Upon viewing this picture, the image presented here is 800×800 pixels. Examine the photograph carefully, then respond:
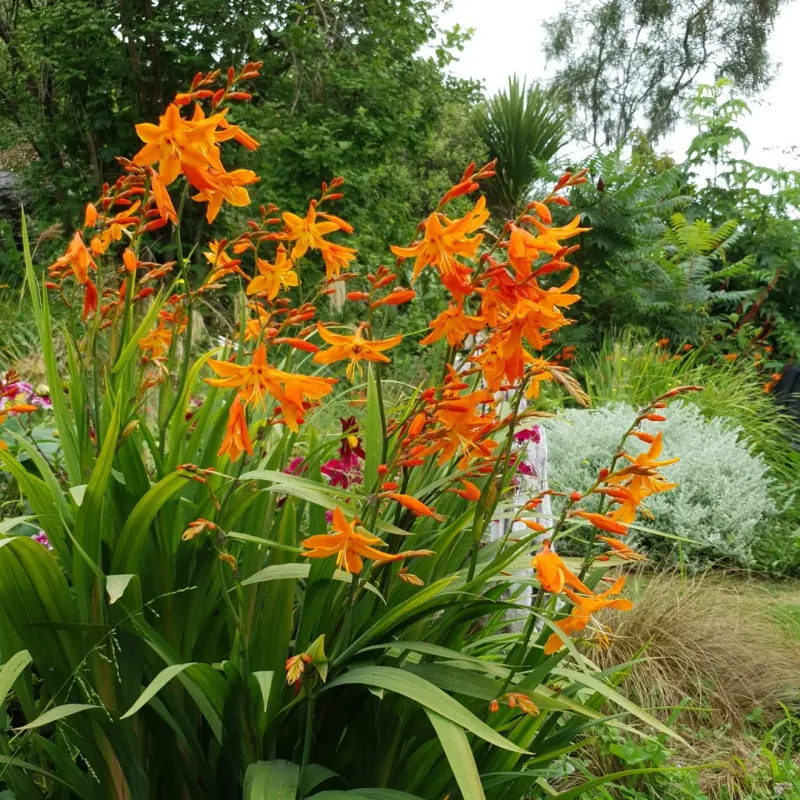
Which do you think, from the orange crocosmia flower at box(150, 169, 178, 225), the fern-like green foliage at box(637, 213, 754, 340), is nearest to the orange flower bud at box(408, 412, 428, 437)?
the orange crocosmia flower at box(150, 169, 178, 225)

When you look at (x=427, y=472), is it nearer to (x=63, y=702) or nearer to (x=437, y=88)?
(x=63, y=702)

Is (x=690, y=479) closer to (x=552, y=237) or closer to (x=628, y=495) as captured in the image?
(x=628, y=495)

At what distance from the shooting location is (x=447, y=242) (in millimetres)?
1144

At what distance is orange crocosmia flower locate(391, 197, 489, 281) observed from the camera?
44.2 inches

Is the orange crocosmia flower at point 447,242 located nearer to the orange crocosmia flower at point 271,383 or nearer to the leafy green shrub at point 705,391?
the orange crocosmia flower at point 271,383

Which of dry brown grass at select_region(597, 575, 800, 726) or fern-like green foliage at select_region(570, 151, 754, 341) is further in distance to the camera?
fern-like green foliage at select_region(570, 151, 754, 341)

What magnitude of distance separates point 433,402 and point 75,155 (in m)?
6.85

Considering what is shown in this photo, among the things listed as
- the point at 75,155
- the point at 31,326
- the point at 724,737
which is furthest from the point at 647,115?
the point at 724,737

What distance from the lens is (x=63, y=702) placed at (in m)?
1.39

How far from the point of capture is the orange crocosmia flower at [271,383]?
1.07 meters

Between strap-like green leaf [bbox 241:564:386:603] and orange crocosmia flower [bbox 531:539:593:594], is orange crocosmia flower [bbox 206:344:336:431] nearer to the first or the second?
strap-like green leaf [bbox 241:564:386:603]

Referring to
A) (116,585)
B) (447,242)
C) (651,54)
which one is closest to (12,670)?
(116,585)

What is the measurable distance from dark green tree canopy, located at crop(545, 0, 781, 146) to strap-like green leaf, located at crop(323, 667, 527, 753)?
22.7 m

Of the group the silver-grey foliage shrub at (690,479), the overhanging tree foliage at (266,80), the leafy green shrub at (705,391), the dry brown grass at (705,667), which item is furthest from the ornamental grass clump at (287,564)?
the overhanging tree foliage at (266,80)
